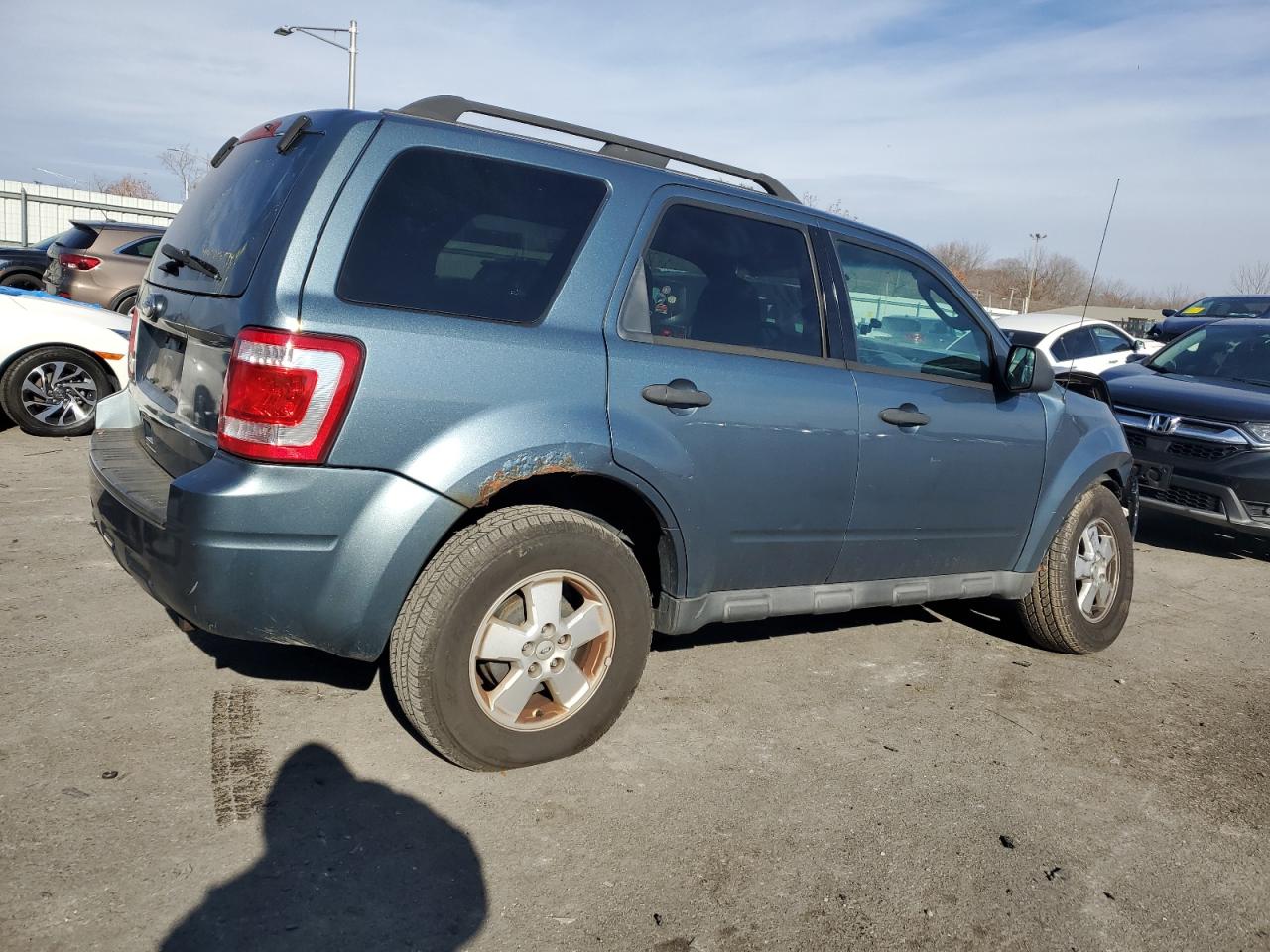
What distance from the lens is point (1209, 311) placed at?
56.9ft

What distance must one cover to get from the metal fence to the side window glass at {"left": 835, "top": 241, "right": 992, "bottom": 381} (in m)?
26.4

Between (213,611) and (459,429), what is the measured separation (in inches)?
32.3

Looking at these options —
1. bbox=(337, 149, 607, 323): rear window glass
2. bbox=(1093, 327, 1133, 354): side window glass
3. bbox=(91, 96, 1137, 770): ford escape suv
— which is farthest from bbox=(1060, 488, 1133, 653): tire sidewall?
bbox=(1093, 327, 1133, 354): side window glass

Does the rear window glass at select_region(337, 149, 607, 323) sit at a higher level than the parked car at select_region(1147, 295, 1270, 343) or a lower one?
lower

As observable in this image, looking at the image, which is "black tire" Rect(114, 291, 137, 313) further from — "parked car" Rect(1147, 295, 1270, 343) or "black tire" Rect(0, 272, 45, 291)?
"parked car" Rect(1147, 295, 1270, 343)

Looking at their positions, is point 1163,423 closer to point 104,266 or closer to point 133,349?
point 133,349

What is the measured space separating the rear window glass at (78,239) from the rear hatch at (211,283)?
1024 cm

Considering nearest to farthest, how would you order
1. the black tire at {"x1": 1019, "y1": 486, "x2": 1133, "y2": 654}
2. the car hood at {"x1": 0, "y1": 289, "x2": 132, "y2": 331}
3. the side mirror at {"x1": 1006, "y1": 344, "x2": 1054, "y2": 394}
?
the side mirror at {"x1": 1006, "y1": 344, "x2": 1054, "y2": 394}
the black tire at {"x1": 1019, "y1": 486, "x2": 1133, "y2": 654}
the car hood at {"x1": 0, "y1": 289, "x2": 132, "y2": 331}

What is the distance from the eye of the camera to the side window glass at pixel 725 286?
133 inches

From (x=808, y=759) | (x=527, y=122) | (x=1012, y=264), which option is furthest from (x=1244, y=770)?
(x=1012, y=264)

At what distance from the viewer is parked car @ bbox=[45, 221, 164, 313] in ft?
39.5

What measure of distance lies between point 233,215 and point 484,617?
1449 millimetres

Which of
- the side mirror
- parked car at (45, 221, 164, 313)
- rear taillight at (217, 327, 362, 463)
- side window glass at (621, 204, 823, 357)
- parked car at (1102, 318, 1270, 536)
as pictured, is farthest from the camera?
parked car at (45, 221, 164, 313)

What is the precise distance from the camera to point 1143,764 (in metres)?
3.72
